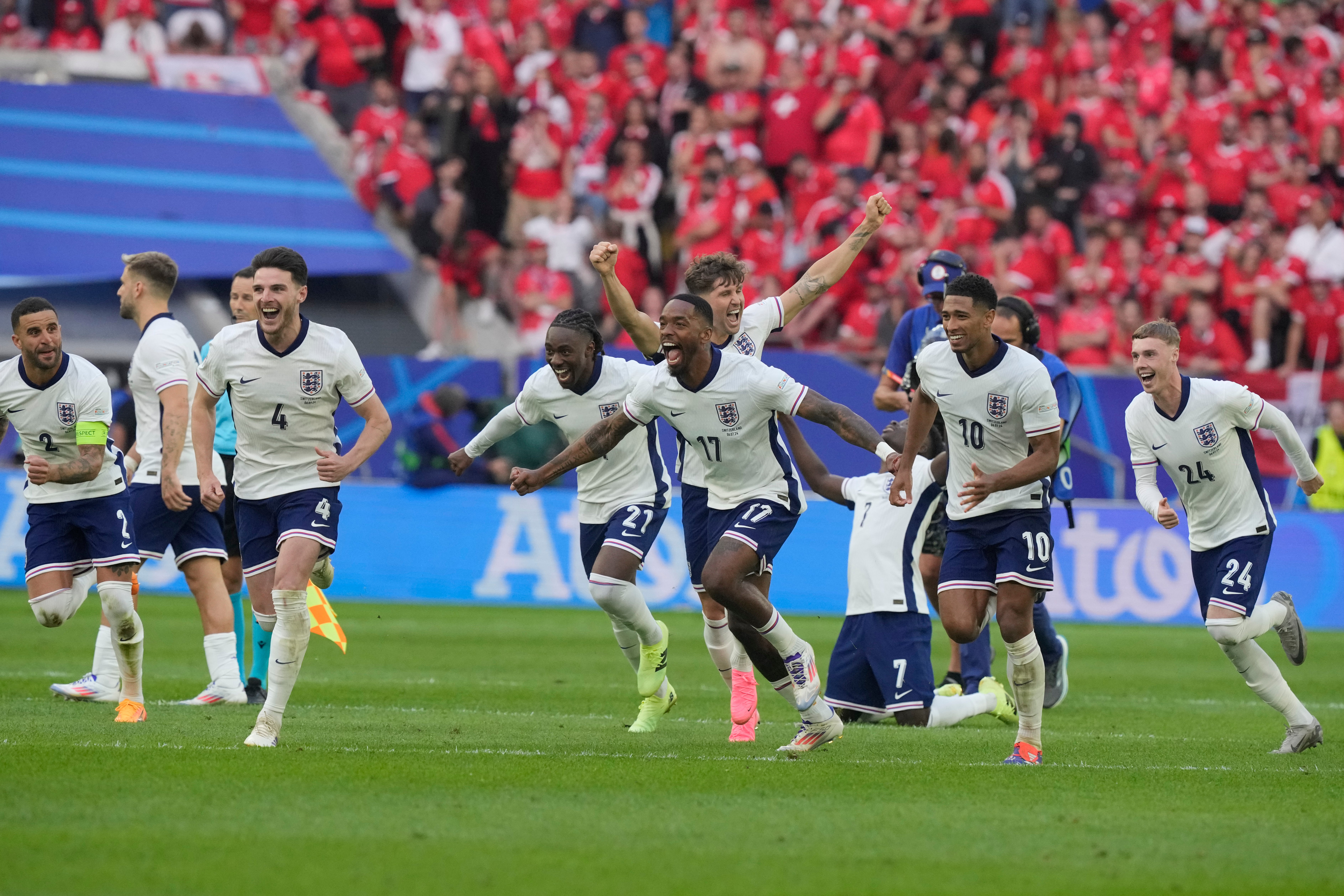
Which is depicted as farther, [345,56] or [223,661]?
[345,56]

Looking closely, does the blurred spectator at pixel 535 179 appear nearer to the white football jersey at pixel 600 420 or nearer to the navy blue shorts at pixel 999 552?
the white football jersey at pixel 600 420

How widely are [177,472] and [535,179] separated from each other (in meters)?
14.4

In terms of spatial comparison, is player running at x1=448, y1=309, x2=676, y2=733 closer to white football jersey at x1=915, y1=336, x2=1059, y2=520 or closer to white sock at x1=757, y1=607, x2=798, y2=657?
white sock at x1=757, y1=607, x2=798, y2=657

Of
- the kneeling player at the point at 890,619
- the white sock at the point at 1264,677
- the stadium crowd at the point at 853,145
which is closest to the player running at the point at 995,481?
the kneeling player at the point at 890,619

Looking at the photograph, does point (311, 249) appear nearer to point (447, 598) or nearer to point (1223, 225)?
point (447, 598)

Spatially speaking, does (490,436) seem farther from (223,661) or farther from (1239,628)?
(1239,628)

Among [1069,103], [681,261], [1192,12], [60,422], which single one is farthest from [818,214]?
[60,422]

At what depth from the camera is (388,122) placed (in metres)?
24.5

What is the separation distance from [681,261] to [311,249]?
17.9ft

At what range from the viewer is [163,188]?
24.2 metres

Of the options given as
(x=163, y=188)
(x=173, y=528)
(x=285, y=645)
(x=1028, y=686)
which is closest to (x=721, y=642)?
(x=1028, y=686)

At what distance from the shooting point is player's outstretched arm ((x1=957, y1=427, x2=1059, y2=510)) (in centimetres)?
826

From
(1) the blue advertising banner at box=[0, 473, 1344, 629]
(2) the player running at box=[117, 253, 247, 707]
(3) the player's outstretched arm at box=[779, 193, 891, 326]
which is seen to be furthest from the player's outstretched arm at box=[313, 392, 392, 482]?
(1) the blue advertising banner at box=[0, 473, 1344, 629]

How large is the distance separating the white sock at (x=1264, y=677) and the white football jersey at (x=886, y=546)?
1983 millimetres
